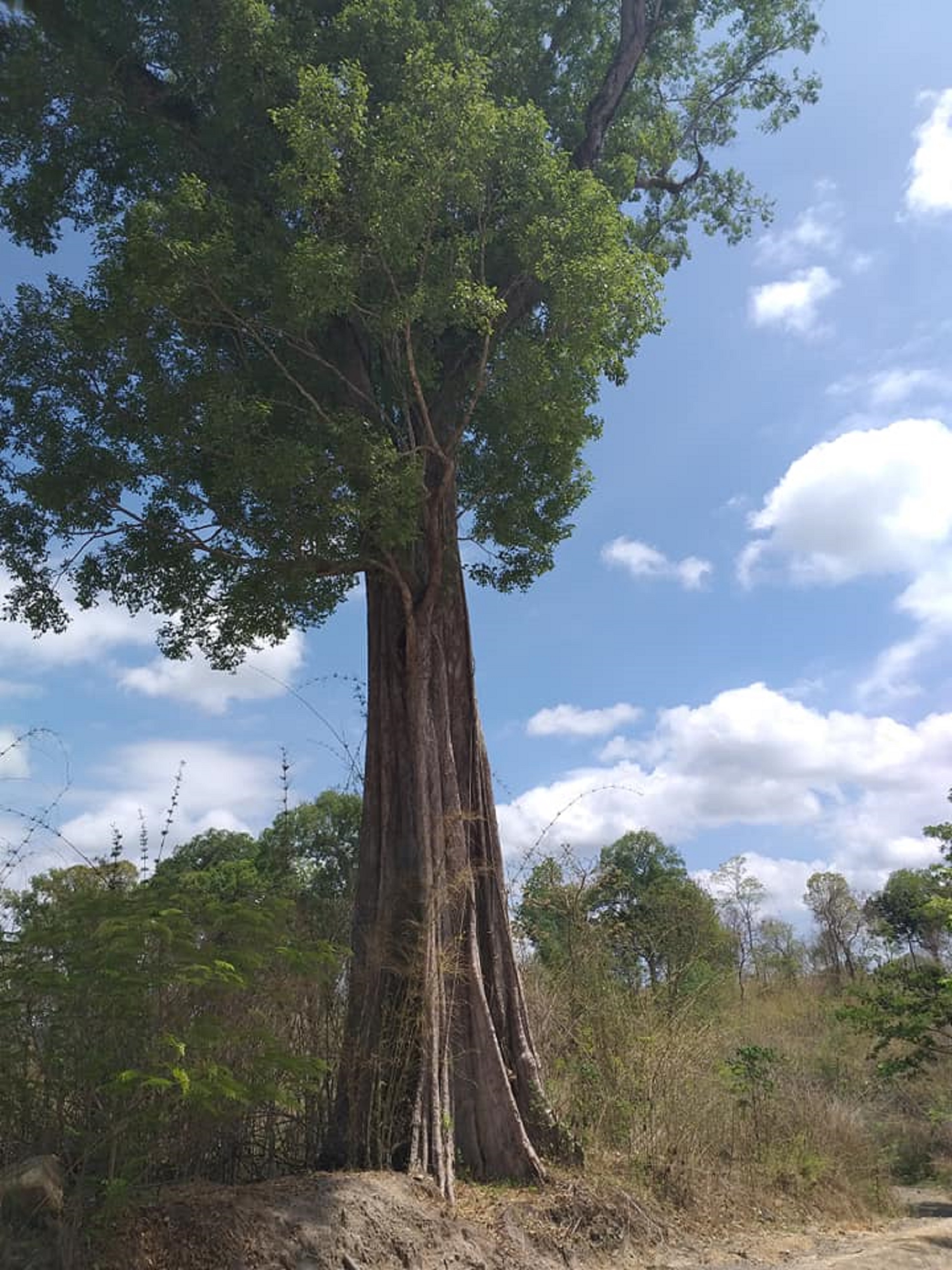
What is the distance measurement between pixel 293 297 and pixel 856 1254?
302 inches

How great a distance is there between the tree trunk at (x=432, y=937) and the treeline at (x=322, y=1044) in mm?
373

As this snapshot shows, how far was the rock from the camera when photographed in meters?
4.65

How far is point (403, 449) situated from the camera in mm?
8430

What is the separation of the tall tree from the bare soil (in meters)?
0.48

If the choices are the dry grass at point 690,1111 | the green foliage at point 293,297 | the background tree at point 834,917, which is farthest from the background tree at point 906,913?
the green foliage at point 293,297

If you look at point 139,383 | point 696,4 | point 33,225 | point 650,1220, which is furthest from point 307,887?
point 696,4

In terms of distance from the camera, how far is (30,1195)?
4680 millimetres

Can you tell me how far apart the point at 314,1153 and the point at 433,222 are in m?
6.57

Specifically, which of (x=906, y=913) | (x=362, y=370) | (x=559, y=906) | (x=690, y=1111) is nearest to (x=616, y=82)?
(x=362, y=370)

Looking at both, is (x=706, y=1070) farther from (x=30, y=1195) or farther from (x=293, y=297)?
(x=293, y=297)

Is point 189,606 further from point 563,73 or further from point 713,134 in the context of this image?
point 713,134

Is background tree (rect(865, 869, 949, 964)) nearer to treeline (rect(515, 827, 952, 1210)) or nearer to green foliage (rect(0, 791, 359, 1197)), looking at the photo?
treeline (rect(515, 827, 952, 1210))

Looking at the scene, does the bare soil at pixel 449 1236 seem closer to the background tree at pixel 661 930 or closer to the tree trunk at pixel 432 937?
the tree trunk at pixel 432 937

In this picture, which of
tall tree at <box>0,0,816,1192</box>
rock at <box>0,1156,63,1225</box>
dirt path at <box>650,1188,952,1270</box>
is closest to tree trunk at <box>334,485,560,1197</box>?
tall tree at <box>0,0,816,1192</box>
